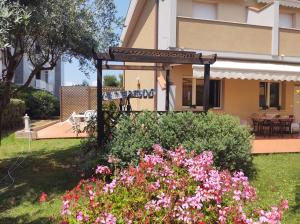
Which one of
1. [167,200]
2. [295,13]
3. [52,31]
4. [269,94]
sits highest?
[295,13]

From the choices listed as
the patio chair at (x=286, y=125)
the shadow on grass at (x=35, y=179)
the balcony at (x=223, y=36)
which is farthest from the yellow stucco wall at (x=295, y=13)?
the shadow on grass at (x=35, y=179)

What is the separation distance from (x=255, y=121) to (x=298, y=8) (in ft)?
35.1

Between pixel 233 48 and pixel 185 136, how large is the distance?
13.5 meters

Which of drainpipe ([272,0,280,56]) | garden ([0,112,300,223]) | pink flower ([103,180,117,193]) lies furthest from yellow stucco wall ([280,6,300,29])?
pink flower ([103,180,117,193])

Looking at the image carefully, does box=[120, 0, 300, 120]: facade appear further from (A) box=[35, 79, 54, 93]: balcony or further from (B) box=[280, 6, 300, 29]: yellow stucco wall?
(A) box=[35, 79, 54, 93]: balcony

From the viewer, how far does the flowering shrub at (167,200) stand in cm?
564

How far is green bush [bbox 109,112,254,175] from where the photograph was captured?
43.1 feet

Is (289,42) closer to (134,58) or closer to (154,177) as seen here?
(134,58)

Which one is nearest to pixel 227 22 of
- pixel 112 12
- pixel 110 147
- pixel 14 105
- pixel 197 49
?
pixel 197 49

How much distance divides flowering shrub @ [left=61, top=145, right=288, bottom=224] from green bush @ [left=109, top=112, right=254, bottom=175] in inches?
245

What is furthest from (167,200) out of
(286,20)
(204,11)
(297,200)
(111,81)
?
(111,81)

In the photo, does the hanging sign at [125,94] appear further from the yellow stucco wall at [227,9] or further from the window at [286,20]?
the window at [286,20]

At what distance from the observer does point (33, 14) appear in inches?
495

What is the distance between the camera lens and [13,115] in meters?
31.9
